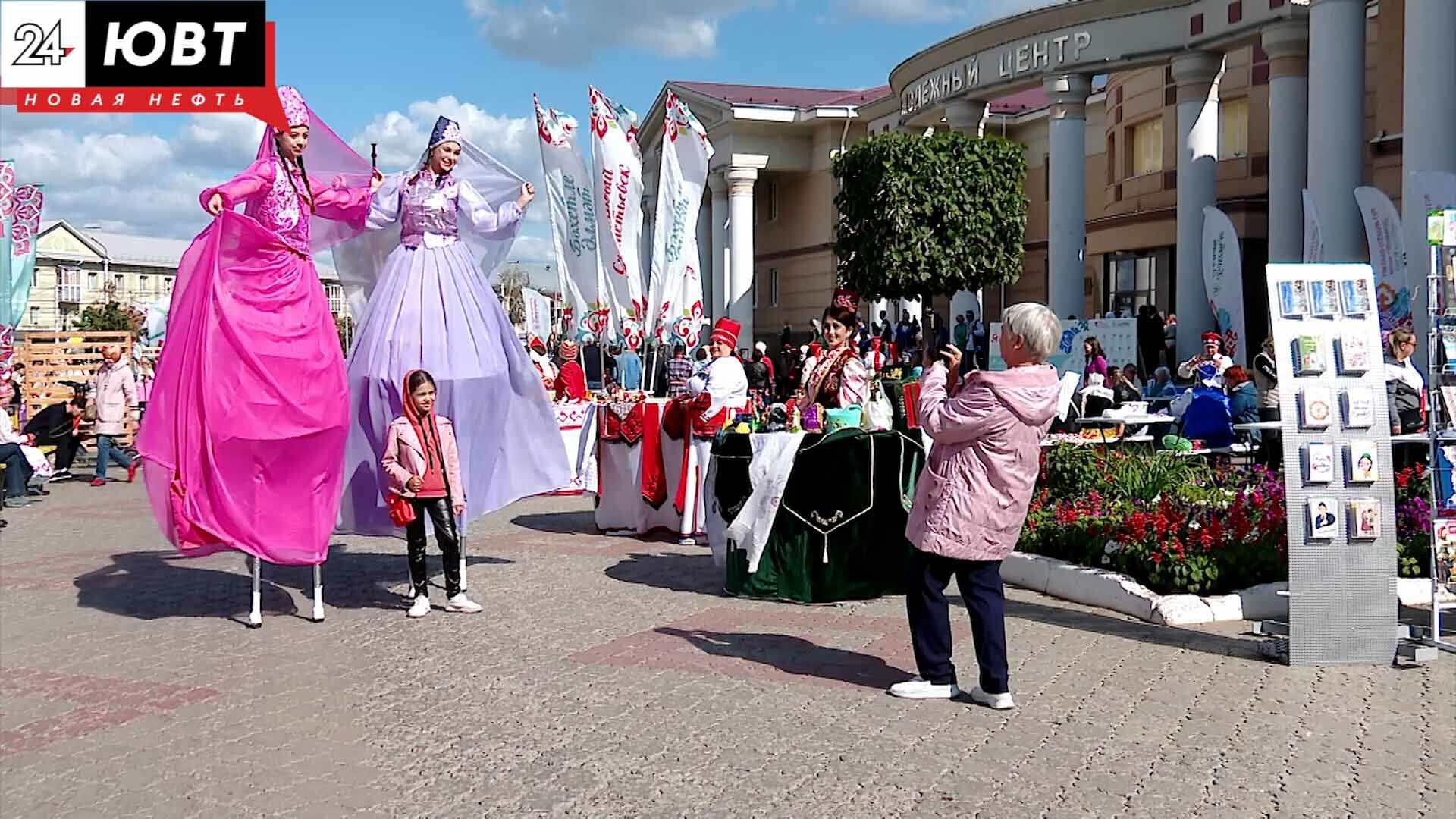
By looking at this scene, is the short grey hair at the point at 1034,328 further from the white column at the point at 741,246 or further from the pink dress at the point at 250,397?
the white column at the point at 741,246

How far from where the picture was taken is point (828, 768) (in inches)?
192

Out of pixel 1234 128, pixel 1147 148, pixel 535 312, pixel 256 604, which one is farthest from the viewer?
pixel 1147 148

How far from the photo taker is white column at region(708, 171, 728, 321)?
1790 inches

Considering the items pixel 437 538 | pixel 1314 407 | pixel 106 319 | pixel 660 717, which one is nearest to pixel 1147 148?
pixel 1314 407

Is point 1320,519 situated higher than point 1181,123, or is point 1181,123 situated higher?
point 1181,123

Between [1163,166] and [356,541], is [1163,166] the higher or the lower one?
the higher one

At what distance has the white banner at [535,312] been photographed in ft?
76.1

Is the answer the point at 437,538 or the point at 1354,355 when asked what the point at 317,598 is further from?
the point at 1354,355

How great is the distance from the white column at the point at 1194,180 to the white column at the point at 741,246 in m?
19.9

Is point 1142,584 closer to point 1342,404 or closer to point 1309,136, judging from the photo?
point 1342,404

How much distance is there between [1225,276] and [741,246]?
82.4 ft

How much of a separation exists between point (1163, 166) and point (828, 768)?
28.1 meters

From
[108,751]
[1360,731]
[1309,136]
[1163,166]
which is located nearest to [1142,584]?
[1360,731]

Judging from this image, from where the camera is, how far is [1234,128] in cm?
2795
